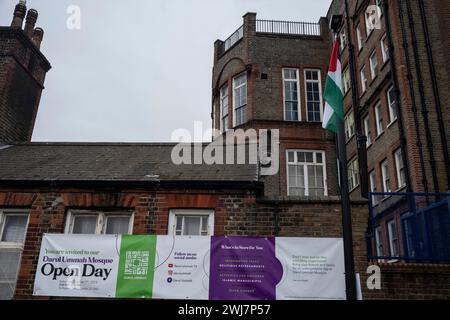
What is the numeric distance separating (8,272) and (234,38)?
1893 centimetres

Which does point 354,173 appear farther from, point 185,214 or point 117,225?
point 117,225

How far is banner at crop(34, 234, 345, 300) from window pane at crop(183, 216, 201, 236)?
78 centimetres

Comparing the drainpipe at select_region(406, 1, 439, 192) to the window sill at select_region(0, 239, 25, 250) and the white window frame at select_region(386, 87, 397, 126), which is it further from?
the window sill at select_region(0, 239, 25, 250)

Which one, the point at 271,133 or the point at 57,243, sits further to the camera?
the point at 271,133

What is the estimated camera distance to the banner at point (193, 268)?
27.5 ft

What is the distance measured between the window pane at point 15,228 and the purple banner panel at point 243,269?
183 inches

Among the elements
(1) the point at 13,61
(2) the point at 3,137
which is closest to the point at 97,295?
(2) the point at 3,137

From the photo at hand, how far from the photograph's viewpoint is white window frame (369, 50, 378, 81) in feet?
68.4

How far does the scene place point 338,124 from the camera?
663 cm

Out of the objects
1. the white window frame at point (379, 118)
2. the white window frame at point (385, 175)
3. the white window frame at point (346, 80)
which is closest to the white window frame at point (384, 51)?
the white window frame at point (379, 118)

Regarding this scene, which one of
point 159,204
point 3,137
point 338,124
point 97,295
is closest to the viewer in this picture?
point 338,124
